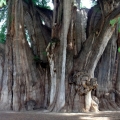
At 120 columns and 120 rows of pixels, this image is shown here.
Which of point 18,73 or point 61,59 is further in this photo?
point 18,73

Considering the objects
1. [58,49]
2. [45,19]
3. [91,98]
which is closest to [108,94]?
[91,98]

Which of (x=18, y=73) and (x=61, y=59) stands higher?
(x=61, y=59)

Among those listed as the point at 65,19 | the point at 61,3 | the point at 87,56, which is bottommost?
the point at 87,56

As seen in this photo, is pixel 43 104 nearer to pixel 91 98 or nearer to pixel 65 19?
pixel 91 98

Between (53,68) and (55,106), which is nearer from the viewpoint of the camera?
(55,106)

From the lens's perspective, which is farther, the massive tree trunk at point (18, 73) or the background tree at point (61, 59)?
the massive tree trunk at point (18, 73)

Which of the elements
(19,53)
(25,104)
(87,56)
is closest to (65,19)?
(87,56)

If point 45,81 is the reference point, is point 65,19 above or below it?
above

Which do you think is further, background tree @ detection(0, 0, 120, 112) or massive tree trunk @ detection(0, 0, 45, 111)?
massive tree trunk @ detection(0, 0, 45, 111)

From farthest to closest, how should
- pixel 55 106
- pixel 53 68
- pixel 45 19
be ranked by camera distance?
pixel 45 19, pixel 53 68, pixel 55 106

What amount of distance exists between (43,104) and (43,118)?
3.51 meters

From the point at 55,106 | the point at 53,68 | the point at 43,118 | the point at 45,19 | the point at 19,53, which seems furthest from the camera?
the point at 45,19

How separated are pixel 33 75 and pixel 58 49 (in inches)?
62.9

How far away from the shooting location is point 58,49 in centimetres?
855
